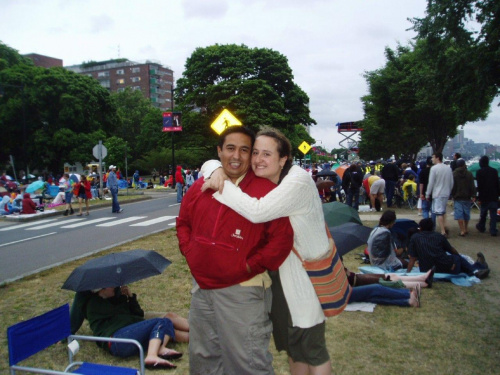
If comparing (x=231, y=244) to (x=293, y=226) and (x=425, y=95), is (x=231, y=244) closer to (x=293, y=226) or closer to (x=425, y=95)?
(x=293, y=226)

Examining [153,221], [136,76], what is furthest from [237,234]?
[136,76]

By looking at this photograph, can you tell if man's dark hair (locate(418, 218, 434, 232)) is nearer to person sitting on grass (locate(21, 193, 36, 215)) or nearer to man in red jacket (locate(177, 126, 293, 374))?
man in red jacket (locate(177, 126, 293, 374))

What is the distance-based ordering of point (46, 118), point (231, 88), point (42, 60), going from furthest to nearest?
1. point (42, 60)
2. point (46, 118)
3. point (231, 88)

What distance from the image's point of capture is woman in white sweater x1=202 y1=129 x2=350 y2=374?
2.56m

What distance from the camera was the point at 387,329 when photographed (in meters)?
5.07

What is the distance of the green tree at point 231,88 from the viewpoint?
132 feet

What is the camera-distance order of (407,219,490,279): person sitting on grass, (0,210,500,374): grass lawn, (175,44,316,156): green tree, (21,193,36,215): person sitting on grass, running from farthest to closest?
(175,44,316,156): green tree, (21,193,36,215): person sitting on grass, (407,219,490,279): person sitting on grass, (0,210,500,374): grass lawn

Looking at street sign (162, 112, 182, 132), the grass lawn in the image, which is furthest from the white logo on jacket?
street sign (162, 112, 182, 132)

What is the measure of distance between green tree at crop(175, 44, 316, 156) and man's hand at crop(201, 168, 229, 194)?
123ft

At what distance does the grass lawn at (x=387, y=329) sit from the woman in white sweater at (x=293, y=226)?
1.36 metres

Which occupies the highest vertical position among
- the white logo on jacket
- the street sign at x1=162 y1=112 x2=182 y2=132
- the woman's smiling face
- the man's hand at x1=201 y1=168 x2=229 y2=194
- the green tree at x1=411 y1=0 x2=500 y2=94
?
the green tree at x1=411 y1=0 x2=500 y2=94

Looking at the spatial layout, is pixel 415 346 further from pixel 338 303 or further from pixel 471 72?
pixel 471 72

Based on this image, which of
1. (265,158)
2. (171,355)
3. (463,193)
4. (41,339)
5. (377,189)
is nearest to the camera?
(265,158)

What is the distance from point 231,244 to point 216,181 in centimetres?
38
